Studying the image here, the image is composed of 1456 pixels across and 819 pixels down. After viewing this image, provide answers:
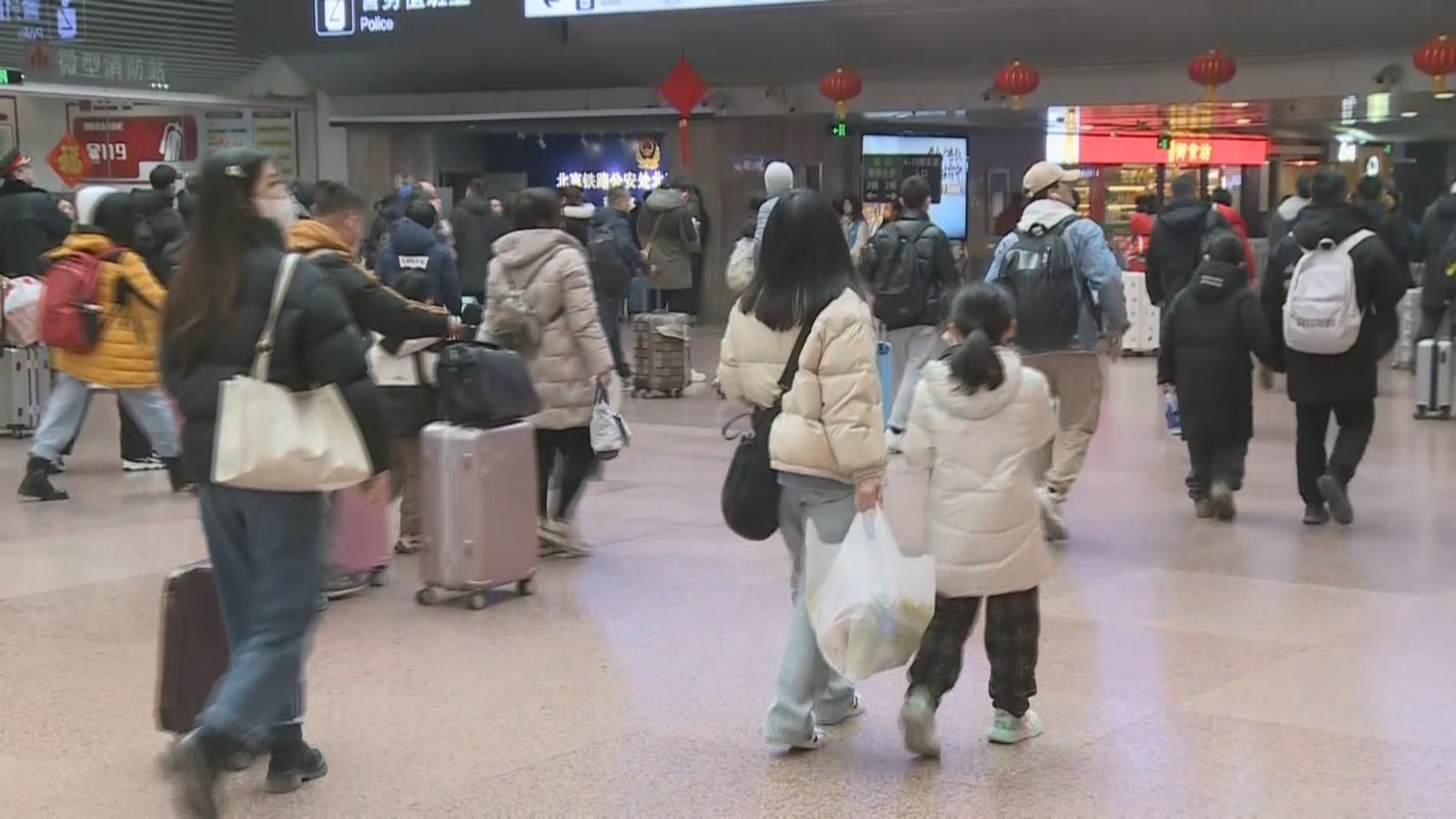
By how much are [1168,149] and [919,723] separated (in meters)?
23.0

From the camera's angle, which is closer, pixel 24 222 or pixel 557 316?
pixel 557 316

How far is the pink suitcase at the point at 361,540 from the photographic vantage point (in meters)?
7.76

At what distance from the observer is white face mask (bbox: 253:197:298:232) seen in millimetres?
4767

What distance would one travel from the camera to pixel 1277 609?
7398 mm

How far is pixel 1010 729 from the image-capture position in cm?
553

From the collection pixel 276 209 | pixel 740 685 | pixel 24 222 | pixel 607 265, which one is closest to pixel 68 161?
pixel 24 222

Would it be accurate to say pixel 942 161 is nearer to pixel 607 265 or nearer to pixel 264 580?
pixel 607 265

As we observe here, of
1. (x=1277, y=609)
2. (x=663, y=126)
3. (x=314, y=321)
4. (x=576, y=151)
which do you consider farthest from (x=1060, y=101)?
(x=314, y=321)

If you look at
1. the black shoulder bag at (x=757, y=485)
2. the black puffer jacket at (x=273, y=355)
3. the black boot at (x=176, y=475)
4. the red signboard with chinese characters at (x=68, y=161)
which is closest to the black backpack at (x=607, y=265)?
the black boot at (x=176, y=475)

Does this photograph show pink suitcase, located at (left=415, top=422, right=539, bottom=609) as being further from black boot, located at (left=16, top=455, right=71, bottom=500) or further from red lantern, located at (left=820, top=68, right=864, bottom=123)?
red lantern, located at (left=820, top=68, right=864, bottom=123)

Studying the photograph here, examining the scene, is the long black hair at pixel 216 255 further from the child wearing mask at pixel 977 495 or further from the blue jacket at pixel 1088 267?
the blue jacket at pixel 1088 267

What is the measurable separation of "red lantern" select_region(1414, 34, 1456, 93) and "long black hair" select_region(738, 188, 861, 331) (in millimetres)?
A: 12086

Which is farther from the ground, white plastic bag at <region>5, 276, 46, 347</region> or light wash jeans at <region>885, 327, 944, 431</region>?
white plastic bag at <region>5, 276, 46, 347</region>

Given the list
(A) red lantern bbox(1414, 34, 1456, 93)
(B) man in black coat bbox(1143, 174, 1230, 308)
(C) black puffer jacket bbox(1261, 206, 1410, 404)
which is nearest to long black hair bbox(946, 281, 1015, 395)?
(C) black puffer jacket bbox(1261, 206, 1410, 404)
